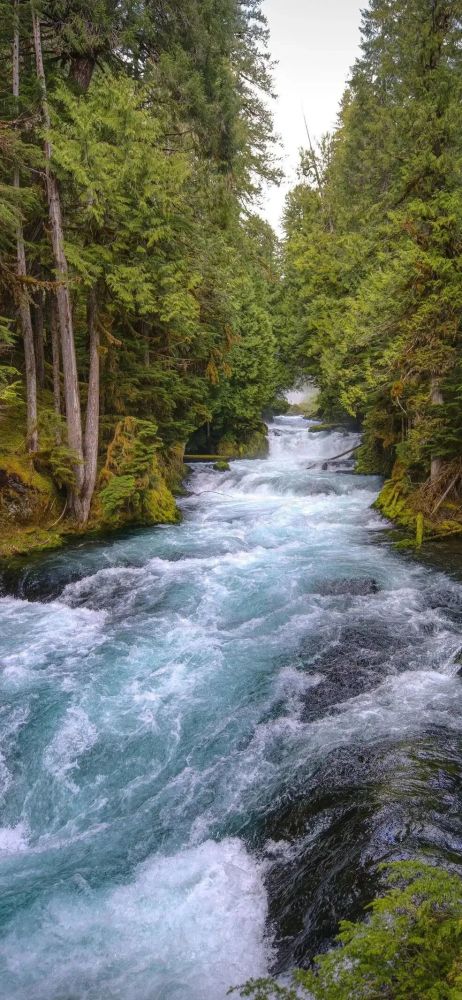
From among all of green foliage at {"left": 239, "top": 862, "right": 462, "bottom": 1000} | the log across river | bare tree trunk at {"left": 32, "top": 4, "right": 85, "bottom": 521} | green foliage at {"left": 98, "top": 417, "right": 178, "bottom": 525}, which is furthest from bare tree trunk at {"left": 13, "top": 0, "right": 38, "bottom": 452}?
green foliage at {"left": 239, "top": 862, "right": 462, "bottom": 1000}

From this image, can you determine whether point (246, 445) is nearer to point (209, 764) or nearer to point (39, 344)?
point (39, 344)

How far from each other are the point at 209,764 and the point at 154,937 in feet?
5.59

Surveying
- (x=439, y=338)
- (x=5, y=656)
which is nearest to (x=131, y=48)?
(x=439, y=338)

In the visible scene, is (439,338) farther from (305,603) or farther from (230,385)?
(230,385)

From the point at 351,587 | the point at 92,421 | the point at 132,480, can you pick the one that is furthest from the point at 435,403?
the point at 92,421

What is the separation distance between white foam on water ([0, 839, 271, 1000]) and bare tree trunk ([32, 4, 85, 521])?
9352 mm

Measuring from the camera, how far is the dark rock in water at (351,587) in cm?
934

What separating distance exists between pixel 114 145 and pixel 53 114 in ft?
4.12

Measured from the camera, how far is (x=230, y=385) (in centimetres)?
2609

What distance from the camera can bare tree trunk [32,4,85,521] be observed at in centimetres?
1131

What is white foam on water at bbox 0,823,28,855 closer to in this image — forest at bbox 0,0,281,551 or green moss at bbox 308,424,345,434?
forest at bbox 0,0,281,551

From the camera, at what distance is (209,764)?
18.0ft

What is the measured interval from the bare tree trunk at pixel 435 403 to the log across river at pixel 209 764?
9.59 feet

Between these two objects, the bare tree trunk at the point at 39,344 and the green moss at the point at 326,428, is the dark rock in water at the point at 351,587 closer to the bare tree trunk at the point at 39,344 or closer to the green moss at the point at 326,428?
the bare tree trunk at the point at 39,344
